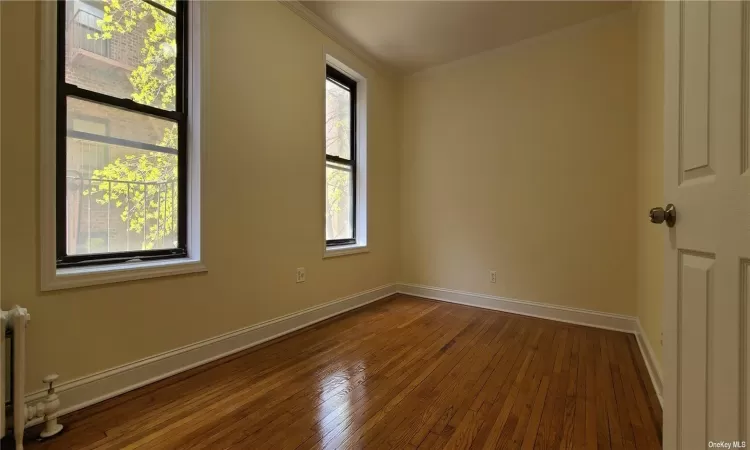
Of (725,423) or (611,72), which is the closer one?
(725,423)

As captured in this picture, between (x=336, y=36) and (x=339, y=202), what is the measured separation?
1661 millimetres

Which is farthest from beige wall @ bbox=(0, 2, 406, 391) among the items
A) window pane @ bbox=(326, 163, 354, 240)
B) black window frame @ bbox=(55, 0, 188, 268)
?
window pane @ bbox=(326, 163, 354, 240)

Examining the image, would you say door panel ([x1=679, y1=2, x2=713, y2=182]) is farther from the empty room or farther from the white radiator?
the white radiator

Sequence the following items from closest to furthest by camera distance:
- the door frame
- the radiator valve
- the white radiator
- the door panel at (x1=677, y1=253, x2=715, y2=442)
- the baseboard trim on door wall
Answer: the door panel at (x1=677, y1=253, x2=715, y2=442)
the door frame
the white radiator
the radiator valve
the baseboard trim on door wall

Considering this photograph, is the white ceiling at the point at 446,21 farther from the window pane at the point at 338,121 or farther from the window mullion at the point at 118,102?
the window mullion at the point at 118,102

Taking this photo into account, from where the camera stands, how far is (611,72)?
2922 mm

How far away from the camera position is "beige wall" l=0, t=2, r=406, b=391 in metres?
1.47

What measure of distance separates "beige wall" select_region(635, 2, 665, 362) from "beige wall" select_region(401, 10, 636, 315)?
0.61 feet

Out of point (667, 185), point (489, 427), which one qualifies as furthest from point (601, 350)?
point (667, 185)

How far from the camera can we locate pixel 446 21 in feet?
9.87

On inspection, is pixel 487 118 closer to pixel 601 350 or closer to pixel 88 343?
pixel 601 350

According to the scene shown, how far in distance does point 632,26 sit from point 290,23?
291 cm

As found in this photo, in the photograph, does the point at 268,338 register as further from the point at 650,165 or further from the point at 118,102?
the point at 650,165
